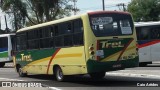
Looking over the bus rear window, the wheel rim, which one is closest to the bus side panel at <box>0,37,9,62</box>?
the bus rear window

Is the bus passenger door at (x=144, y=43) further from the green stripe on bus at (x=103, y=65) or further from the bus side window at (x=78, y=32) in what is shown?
the bus side window at (x=78, y=32)

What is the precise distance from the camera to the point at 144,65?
2953 centimetres

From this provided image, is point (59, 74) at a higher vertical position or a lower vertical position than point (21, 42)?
lower

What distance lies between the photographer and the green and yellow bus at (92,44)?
55.7 ft

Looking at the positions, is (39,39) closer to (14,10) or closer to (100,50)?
(100,50)

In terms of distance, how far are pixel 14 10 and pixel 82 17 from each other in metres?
41.1

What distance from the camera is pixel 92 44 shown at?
16.9m

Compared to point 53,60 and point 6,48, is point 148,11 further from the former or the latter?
point 53,60

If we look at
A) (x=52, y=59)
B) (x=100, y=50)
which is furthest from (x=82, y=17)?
(x=52, y=59)

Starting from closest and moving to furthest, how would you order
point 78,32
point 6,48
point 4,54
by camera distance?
point 78,32
point 6,48
point 4,54

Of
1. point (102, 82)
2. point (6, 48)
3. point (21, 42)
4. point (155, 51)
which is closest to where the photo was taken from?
point (102, 82)

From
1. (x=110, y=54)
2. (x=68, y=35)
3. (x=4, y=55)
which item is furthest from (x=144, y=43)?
(x=4, y=55)

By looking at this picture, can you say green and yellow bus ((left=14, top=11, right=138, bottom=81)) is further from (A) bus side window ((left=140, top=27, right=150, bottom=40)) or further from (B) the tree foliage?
(B) the tree foliage

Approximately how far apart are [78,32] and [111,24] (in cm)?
135
